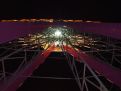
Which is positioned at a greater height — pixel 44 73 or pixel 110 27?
pixel 110 27

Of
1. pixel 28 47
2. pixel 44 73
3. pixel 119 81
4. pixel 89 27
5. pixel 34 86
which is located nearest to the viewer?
pixel 119 81

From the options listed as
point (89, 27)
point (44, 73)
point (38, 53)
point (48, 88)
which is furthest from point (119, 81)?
point (44, 73)

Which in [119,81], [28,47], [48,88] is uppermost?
[28,47]

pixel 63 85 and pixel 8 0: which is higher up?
pixel 8 0

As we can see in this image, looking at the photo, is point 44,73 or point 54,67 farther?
point 54,67

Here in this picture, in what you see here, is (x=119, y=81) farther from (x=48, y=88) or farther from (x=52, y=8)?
(x=52, y=8)

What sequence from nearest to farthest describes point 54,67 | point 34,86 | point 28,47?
point 28,47 < point 34,86 < point 54,67

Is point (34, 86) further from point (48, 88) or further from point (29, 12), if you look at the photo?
point (29, 12)

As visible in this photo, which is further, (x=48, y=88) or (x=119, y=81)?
(x=48, y=88)

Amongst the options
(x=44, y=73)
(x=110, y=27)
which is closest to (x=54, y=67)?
(x=44, y=73)
